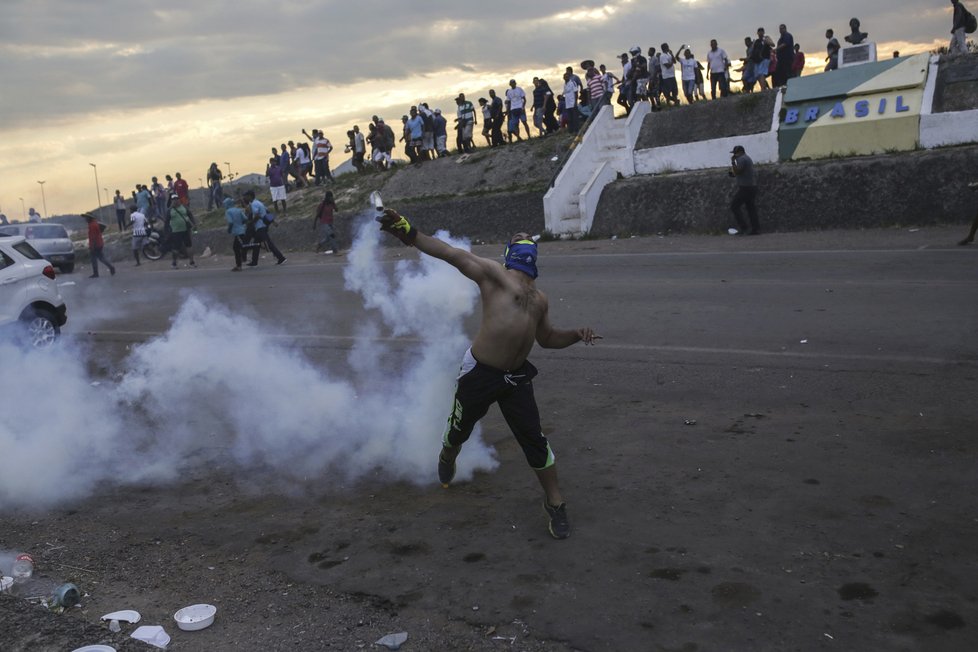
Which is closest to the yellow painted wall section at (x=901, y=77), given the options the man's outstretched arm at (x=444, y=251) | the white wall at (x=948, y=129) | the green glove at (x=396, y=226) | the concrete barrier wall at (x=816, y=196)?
the white wall at (x=948, y=129)

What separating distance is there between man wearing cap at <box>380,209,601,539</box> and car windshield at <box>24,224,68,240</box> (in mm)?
25274

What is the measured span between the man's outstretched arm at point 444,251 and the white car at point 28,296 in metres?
7.48

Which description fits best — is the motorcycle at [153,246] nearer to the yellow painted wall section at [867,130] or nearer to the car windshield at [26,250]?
the car windshield at [26,250]

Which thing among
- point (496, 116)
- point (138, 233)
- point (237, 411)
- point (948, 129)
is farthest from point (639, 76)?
point (237, 411)

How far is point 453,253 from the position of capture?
5.07m

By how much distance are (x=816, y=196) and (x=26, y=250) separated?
1384 centimetres

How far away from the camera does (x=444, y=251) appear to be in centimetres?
507

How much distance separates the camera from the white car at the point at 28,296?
417 inches

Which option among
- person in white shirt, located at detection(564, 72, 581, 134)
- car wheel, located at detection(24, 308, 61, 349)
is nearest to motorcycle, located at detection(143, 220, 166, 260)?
person in white shirt, located at detection(564, 72, 581, 134)

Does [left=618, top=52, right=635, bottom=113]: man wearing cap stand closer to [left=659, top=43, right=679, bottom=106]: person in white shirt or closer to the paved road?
[left=659, top=43, right=679, bottom=106]: person in white shirt

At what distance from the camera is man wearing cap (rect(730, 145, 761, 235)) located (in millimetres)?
16969

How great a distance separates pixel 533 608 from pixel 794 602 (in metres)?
1.17

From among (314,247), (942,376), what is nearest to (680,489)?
(942,376)

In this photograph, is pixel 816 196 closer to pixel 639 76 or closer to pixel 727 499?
pixel 639 76
